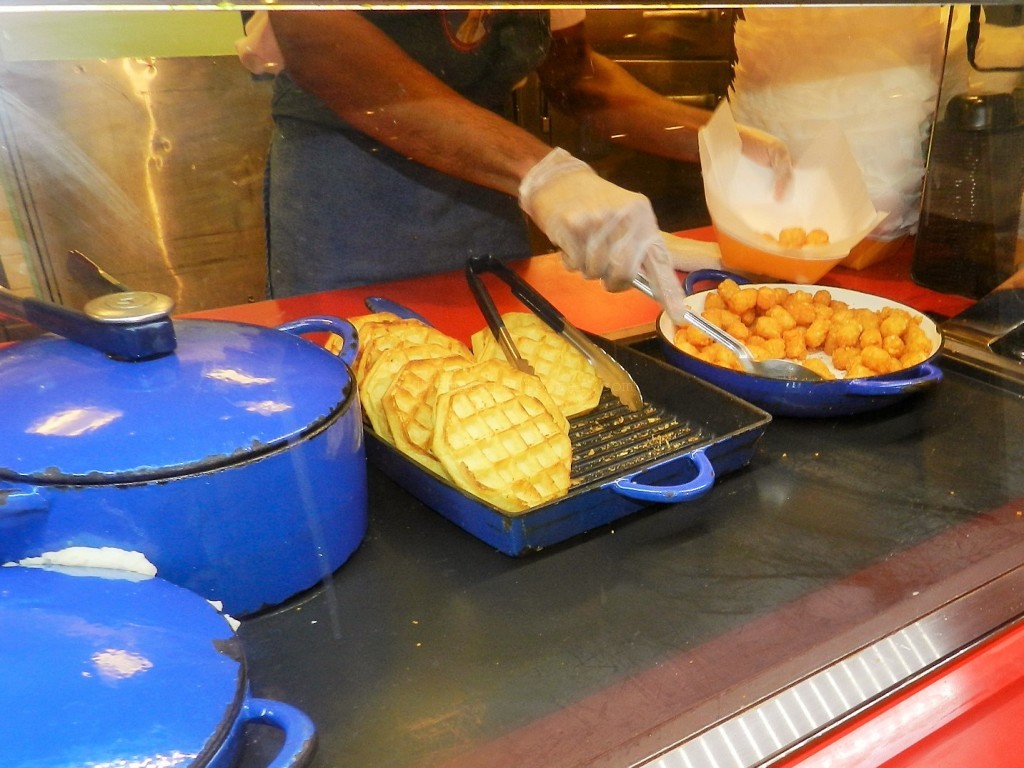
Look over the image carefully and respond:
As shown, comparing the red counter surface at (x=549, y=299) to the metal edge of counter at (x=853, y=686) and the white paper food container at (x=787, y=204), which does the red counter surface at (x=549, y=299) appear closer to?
the white paper food container at (x=787, y=204)

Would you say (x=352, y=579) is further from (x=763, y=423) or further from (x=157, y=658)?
(x=763, y=423)

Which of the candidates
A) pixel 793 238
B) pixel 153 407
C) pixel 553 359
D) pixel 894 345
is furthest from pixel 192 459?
pixel 793 238

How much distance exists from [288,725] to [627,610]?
299 mm

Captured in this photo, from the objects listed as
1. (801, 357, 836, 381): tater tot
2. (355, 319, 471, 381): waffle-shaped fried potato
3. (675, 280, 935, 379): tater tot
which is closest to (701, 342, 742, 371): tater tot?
(675, 280, 935, 379): tater tot

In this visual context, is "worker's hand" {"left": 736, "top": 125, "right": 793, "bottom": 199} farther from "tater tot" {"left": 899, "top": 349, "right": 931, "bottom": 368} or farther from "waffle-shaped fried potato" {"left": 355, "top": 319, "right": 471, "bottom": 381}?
"waffle-shaped fried potato" {"left": 355, "top": 319, "right": 471, "bottom": 381}

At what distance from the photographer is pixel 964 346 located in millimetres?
1149

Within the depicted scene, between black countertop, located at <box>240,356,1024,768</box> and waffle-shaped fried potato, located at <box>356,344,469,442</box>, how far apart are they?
6 cm

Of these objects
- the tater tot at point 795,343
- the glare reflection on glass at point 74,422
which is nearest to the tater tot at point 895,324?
the tater tot at point 795,343

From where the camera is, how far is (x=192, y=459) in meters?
0.55

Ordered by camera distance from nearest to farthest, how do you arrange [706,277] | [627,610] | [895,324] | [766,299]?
[627,610] < [895,324] < [766,299] < [706,277]

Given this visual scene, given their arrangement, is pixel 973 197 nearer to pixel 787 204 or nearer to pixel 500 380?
pixel 787 204

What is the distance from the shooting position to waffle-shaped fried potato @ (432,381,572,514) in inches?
29.5

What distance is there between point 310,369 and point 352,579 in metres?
0.19

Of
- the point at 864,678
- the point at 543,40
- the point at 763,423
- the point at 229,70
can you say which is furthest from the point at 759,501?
the point at 543,40
